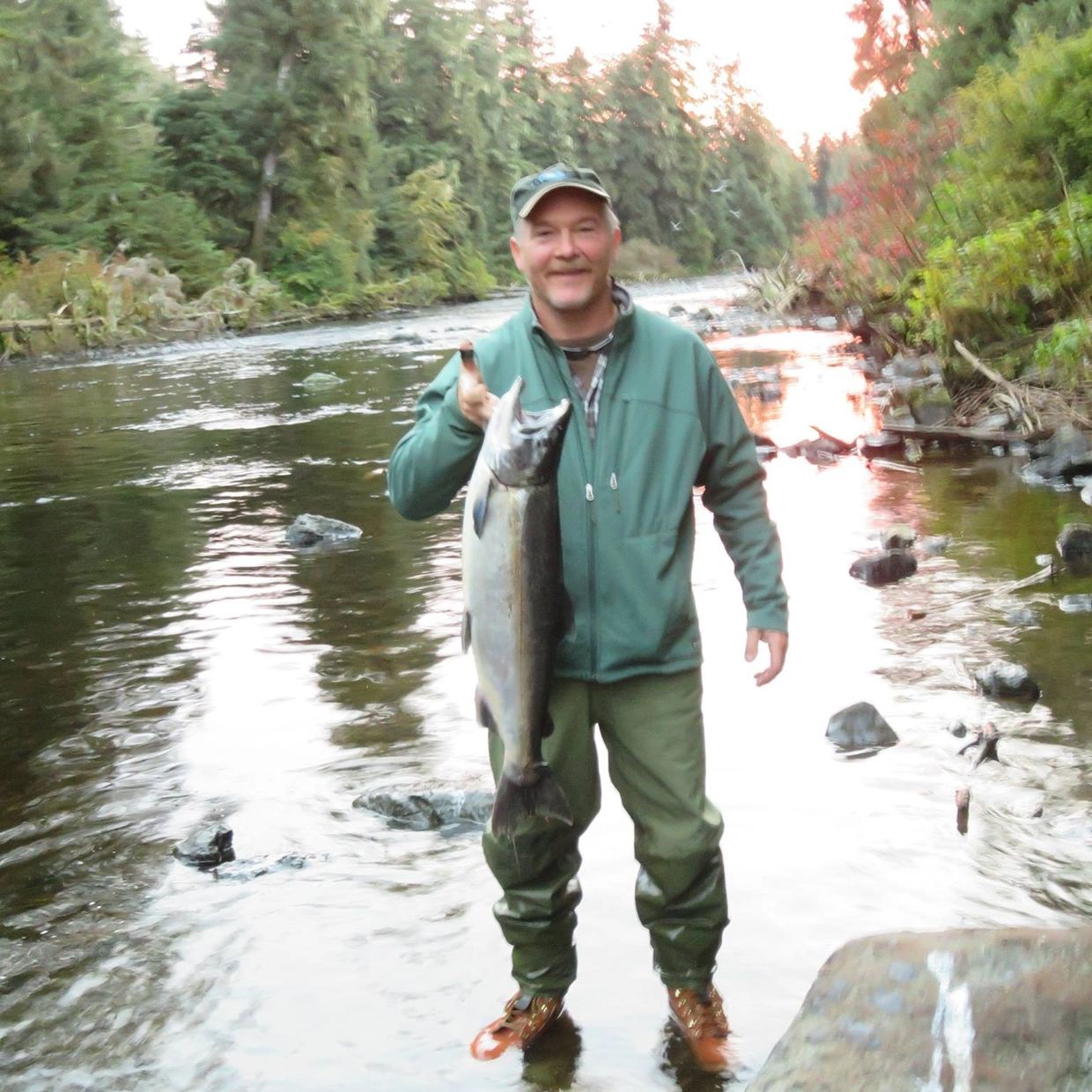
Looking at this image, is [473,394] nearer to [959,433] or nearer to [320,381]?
[959,433]

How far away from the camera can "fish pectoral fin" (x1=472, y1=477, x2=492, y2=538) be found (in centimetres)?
307

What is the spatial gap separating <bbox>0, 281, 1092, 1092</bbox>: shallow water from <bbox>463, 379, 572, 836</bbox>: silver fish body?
2.40 feet

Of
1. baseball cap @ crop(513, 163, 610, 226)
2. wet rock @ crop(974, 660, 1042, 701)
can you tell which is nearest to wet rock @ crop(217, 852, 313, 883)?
baseball cap @ crop(513, 163, 610, 226)

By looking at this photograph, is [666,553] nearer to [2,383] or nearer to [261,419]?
[261,419]

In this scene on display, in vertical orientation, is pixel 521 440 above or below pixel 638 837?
above

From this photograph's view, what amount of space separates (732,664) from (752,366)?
13321 millimetres

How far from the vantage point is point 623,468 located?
324 centimetres

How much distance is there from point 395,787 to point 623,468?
6.81 ft

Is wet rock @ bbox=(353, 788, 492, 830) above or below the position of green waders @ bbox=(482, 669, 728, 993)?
below

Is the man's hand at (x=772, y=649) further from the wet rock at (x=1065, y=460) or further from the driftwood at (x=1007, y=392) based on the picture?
the driftwood at (x=1007, y=392)

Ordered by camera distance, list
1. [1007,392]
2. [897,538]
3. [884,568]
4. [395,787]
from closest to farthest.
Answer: [395,787] < [884,568] < [897,538] < [1007,392]

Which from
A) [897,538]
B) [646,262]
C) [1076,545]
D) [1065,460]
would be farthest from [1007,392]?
[646,262]

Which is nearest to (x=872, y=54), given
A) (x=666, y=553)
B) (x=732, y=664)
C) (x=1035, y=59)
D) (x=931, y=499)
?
(x=1035, y=59)

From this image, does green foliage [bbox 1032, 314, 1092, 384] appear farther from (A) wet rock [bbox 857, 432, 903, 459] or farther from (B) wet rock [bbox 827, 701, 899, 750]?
(B) wet rock [bbox 827, 701, 899, 750]
